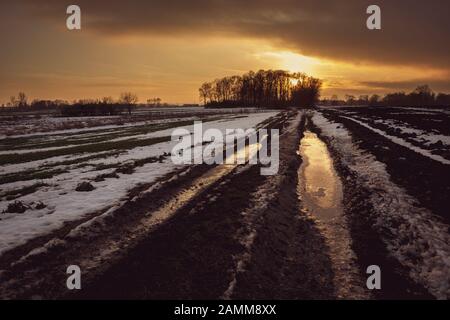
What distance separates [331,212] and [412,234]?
7.54ft

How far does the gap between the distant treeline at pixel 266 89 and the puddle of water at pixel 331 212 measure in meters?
111

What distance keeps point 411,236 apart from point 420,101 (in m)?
195

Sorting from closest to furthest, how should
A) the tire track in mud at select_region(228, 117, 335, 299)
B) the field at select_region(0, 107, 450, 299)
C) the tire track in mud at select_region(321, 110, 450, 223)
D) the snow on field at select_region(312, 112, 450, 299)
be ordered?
the tire track in mud at select_region(228, 117, 335, 299)
the field at select_region(0, 107, 450, 299)
the snow on field at select_region(312, 112, 450, 299)
the tire track in mud at select_region(321, 110, 450, 223)

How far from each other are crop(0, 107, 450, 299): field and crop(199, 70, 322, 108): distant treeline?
374 ft

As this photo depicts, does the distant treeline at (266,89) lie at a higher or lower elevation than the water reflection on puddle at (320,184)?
higher

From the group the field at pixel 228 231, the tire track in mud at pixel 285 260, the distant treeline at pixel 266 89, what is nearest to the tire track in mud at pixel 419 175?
the field at pixel 228 231

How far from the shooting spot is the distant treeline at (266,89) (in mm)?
143875

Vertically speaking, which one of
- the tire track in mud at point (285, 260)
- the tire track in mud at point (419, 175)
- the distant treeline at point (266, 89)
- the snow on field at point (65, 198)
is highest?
the distant treeline at point (266, 89)

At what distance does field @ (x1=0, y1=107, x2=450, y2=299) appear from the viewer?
5699mm

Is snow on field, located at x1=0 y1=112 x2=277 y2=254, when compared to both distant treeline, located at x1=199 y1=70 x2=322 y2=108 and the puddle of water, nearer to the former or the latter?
the puddle of water

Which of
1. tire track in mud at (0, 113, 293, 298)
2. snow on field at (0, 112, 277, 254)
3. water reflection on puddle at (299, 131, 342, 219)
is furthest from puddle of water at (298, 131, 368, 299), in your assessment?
snow on field at (0, 112, 277, 254)

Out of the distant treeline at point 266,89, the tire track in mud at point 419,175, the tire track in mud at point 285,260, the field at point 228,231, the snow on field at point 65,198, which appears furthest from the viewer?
the distant treeline at point 266,89

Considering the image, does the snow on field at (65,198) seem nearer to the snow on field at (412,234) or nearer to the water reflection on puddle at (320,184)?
the water reflection on puddle at (320,184)
